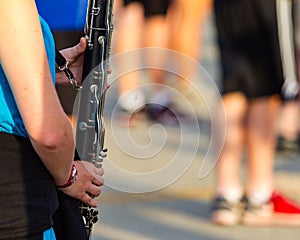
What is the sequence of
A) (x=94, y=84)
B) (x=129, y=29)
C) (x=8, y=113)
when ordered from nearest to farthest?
(x=8, y=113) → (x=94, y=84) → (x=129, y=29)

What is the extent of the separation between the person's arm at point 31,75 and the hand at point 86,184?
8.2 inches

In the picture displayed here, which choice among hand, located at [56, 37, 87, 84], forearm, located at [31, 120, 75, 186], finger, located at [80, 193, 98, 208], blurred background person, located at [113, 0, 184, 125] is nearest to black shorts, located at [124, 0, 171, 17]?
blurred background person, located at [113, 0, 184, 125]

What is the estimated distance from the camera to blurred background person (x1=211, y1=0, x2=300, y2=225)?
5254 millimetres

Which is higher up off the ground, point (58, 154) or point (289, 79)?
point (58, 154)

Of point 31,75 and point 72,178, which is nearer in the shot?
point 31,75

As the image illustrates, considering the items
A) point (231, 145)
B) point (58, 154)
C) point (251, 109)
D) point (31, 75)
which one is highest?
point (31, 75)

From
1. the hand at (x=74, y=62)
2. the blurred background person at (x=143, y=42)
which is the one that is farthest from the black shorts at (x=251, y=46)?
the hand at (x=74, y=62)

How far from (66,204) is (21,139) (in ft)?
0.86

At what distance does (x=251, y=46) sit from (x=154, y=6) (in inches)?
121

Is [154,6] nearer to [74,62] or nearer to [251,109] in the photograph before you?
[251,109]

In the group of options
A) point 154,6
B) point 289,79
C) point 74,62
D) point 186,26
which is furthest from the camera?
point 186,26

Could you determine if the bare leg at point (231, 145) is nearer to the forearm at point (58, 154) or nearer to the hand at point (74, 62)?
the hand at point (74, 62)

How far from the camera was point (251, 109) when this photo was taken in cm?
529

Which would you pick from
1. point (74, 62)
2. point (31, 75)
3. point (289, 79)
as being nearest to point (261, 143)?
point (289, 79)
